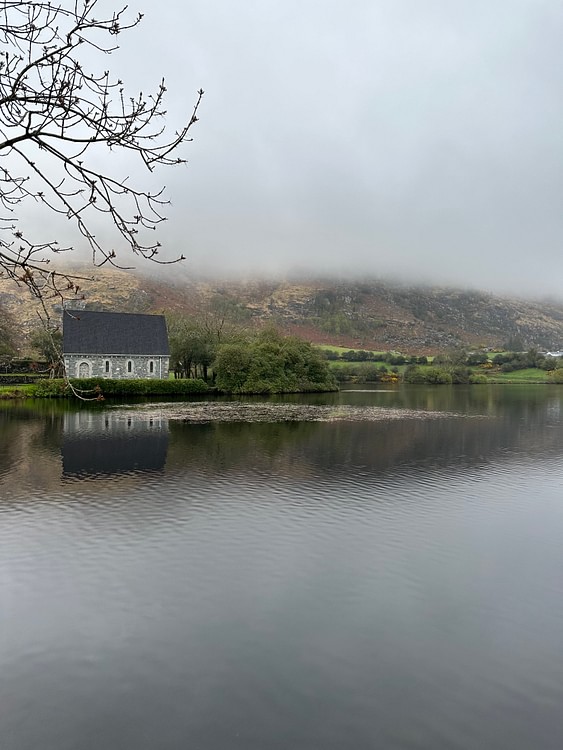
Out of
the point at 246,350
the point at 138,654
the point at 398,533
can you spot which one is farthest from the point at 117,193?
the point at 246,350

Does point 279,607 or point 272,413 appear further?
point 272,413

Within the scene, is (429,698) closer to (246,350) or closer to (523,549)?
(523,549)

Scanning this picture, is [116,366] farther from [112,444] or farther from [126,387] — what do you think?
[112,444]

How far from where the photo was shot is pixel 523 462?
76.2 feet

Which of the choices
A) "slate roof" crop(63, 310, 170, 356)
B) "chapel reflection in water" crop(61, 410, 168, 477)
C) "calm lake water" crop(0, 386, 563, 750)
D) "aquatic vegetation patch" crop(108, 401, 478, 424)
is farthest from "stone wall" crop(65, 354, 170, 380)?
"calm lake water" crop(0, 386, 563, 750)

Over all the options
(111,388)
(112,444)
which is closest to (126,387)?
(111,388)

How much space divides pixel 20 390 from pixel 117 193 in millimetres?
53605

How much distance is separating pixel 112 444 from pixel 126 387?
31.4 m

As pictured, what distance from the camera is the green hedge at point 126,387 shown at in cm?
5238

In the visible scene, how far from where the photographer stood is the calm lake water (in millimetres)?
6645

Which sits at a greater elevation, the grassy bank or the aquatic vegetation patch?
the grassy bank

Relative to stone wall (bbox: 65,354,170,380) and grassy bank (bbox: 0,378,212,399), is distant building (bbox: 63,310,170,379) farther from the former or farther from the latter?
grassy bank (bbox: 0,378,212,399)

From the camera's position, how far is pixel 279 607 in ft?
31.1

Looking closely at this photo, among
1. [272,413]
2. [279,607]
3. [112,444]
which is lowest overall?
[279,607]
